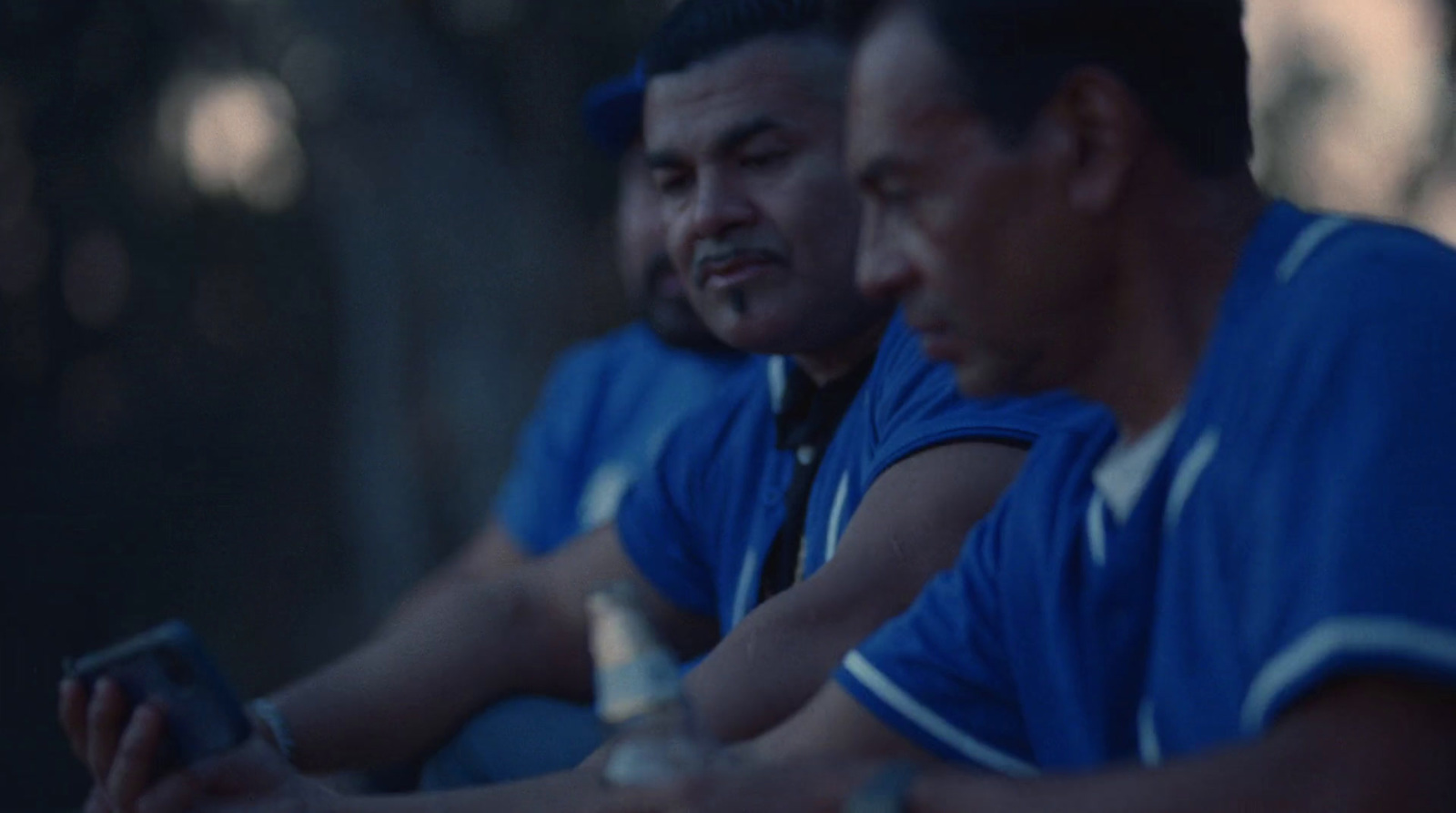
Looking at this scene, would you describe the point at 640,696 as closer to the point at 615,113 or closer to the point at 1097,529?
the point at 1097,529

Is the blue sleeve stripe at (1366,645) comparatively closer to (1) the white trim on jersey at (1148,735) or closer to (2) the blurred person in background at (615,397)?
(1) the white trim on jersey at (1148,735)

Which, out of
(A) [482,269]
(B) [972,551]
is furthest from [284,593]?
(B) [972,551]

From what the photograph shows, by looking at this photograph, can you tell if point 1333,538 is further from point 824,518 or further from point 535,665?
point 535,665

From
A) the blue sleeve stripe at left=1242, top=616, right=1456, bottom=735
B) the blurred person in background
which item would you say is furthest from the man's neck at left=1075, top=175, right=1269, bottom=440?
the blurred person in background

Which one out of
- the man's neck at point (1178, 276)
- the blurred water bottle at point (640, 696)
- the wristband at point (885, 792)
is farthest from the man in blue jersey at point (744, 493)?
the man's neck at point (1178, 276)

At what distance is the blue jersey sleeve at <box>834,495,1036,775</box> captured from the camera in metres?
1.87

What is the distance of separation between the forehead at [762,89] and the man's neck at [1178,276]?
1181 mm

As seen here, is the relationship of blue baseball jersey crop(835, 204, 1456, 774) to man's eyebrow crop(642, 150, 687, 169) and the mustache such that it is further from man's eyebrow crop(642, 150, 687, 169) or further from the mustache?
man's eyebrow crop(642, 150, 687, 169)

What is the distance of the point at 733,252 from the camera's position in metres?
2.75

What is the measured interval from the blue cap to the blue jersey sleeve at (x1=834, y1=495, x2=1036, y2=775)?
76.3 inches

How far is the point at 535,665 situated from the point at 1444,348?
200 cm

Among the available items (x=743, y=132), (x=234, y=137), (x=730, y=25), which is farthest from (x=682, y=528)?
(x=234, y=137)

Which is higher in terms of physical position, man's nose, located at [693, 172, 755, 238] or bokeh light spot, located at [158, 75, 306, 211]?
bokeh light spot, located at [158, 75, 306, 211]

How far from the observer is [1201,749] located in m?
1.55
